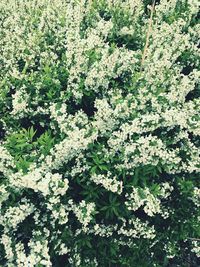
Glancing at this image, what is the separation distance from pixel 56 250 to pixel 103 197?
2.69 ft

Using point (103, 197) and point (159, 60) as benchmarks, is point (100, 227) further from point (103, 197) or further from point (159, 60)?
point (159, 60)

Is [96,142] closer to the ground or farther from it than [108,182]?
farther from it

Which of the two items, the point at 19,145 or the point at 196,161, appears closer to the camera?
the point at 19,145

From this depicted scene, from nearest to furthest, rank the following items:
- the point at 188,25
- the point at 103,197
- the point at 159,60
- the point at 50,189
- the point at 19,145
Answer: the point at 50,189 → the point at 19,145 → the point at 103,197 → the point at 159,60 → the point at 188,25

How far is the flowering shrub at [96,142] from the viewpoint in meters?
4.39

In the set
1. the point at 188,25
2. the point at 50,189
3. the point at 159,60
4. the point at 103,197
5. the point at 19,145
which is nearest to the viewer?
the point at 50,189

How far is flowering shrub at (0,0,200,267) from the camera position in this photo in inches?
173

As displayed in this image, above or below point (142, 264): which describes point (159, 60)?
above

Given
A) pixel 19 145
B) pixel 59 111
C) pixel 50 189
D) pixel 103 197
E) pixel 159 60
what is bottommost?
pixel 103 197

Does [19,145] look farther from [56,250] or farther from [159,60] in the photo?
[159,60]

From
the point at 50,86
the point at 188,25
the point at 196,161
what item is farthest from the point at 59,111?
the point at 188,25

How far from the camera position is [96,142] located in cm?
477

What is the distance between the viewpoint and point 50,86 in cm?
507

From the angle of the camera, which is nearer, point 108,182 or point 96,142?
point 108,182
